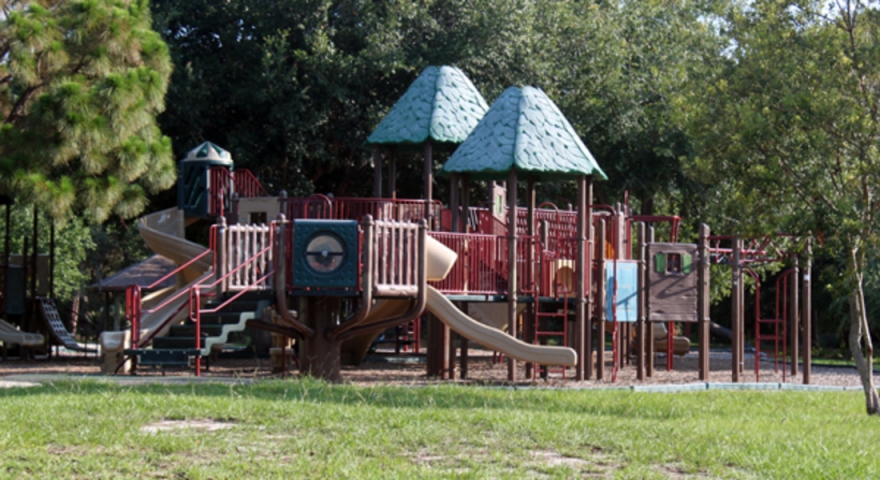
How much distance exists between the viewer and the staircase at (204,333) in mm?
15461

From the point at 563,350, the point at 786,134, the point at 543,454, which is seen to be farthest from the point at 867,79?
the point at 543,454

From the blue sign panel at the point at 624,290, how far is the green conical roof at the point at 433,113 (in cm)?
383

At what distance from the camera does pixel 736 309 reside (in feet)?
63.8

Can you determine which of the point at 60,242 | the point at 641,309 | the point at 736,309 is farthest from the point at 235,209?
the point at 60,242

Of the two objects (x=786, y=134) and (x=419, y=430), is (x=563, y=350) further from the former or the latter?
(x=419, y=430)

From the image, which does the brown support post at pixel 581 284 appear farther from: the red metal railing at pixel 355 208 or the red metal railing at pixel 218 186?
the red metal railing at pixel 218 186

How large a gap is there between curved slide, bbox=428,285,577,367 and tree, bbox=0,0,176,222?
6009 millimetres

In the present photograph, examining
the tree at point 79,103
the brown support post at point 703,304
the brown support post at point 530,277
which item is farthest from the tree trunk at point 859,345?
the tree at point 79,103

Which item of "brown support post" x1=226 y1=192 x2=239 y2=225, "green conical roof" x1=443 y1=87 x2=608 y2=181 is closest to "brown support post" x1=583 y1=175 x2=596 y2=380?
"green conical roof" x1=443 y1=87 x2=608 y2=181

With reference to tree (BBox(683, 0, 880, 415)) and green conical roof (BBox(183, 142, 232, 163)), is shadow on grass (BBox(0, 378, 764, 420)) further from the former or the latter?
green conical roof (BBox(183, 142, 232, 163))

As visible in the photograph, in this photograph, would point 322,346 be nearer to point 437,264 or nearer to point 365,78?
point 437,264

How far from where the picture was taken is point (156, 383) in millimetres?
13281

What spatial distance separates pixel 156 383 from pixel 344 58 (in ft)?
46.1

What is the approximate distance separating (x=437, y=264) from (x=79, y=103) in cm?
642
